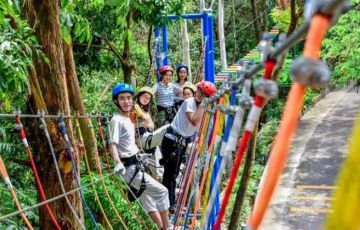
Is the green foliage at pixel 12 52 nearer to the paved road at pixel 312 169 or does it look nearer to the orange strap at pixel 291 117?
the orange strap at pixel 291 117

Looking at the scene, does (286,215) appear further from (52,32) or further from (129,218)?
(52,32)

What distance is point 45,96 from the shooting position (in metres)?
2.07

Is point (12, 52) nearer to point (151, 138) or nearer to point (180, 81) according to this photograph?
point (151, 138)

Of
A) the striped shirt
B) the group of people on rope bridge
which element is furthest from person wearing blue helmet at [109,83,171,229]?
the striped shirt

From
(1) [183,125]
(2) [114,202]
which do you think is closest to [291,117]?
(1) [183,125]

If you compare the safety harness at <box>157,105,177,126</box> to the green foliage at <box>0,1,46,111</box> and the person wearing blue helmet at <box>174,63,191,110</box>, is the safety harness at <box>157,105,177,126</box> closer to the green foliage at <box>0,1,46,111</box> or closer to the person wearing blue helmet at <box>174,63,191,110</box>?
the person wearing blue helmet at <box>174,63,191,110</box>

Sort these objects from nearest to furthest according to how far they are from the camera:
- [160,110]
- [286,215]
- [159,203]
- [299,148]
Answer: [159,203], [160,110], [286,215], [299,148]

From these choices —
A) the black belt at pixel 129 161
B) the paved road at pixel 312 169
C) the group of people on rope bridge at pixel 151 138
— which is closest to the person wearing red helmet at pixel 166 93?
the group of people on rope bridge at pixel 151 138

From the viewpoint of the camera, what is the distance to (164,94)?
4438mm

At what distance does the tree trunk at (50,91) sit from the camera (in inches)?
79.0

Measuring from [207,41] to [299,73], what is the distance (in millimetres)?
4462

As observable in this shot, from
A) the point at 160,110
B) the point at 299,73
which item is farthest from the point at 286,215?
the point at 299,73

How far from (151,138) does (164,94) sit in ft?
2.96

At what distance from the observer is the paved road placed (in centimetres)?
589
